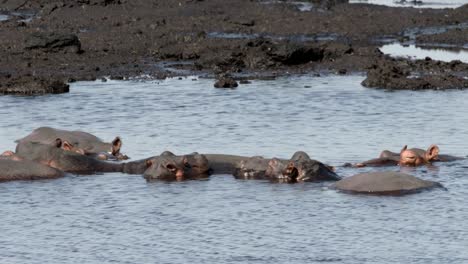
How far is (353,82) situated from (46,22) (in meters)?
13.1

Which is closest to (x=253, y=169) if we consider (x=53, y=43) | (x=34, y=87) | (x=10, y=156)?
(x=10, y=156)

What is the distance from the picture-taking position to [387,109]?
26.0 m

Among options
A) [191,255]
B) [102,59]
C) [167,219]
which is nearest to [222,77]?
[102,59]

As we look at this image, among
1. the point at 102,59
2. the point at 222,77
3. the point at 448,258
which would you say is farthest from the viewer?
the point at 102,59

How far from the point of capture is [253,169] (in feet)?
61.0

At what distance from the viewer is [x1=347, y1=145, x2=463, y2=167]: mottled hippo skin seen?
19.3m

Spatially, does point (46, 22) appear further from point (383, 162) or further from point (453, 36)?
point (383, 162)

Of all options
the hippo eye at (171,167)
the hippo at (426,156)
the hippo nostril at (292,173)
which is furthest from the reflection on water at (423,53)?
the hippo eye at (171,167)

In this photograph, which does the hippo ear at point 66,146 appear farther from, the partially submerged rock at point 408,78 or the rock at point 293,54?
the rock at point 293,54

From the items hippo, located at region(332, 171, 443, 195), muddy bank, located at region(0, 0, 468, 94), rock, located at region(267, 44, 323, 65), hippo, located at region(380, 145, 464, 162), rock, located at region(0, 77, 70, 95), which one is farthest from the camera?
rock, located at region(267, 44, 323, 65)

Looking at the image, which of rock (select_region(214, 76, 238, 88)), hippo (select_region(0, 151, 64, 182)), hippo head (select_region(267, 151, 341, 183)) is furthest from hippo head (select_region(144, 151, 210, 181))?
rock (select_region(214, 76, 238, 88))

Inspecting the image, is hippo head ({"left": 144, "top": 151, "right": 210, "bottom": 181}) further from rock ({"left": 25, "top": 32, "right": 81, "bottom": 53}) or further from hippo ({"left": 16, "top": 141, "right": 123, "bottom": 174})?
rock ({"left": 25, "top": 32, "right": 81, "bottom": 53})

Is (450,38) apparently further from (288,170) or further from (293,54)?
(288,170)

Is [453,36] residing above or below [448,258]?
above
